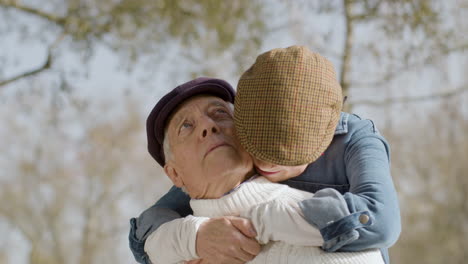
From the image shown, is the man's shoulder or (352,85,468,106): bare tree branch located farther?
(352,85,468,106): bare tree branch

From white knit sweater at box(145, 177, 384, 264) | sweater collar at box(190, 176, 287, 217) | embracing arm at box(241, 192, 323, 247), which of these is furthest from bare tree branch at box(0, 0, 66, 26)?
embracing arm at box(241, 192, 323, 247)

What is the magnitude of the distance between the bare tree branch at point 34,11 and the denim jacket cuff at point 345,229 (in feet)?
12.9

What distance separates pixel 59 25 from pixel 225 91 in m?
3.45

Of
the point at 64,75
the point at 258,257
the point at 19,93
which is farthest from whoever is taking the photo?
the point at 19,93

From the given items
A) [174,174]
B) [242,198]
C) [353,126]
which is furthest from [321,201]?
[174,174]

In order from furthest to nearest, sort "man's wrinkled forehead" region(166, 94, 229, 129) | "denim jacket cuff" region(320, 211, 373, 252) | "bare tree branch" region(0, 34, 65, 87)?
1. "bare tree branch" region(0, 34, 65, 87)
2. "man's wrinkled forehead" region(166, 94, 229, 129)
3. "denim jacket cuff" region(320, 211, 373, 252)

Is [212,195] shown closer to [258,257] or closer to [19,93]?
[258,257]

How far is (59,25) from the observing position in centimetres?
477

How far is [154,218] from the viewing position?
68.9 inches

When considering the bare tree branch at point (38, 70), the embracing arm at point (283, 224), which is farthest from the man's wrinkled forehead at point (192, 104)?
the bare tree branch at point (38, 70)

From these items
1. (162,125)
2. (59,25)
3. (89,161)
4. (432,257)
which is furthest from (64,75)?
(432,257)

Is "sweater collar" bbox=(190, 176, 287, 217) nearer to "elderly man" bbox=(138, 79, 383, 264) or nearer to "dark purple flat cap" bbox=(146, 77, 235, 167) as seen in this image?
"elderly man" bbox=(138, 79, 383, 264)

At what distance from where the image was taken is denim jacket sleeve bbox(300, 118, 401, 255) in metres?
1.33

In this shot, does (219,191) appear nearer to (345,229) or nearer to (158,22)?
(345,229)
